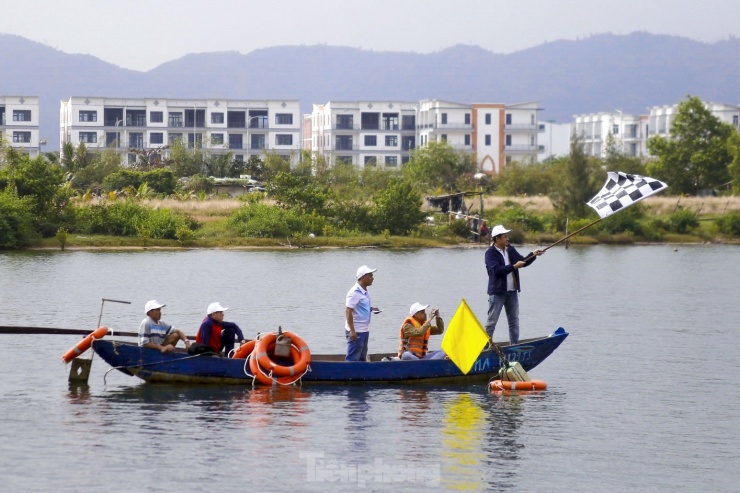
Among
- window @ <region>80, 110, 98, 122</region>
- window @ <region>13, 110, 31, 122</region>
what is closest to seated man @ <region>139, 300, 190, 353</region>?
window @ <region>80, 110, 98, 122</region>

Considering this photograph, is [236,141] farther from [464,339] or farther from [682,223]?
[464,339]

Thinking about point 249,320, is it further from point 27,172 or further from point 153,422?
point 27,172

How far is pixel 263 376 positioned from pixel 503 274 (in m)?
4.52

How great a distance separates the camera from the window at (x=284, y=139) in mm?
146250

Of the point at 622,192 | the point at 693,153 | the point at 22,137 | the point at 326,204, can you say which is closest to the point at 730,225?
the point at 693,153

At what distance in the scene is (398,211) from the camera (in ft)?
226

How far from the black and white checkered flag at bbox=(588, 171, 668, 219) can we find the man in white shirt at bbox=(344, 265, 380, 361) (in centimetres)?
459

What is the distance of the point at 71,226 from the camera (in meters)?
61.2

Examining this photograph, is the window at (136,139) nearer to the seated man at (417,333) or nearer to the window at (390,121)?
the window at (390,121)

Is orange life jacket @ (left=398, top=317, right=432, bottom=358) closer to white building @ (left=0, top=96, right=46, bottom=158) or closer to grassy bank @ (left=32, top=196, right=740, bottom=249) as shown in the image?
grassy bank @ (left=32, top=196, right=740, bottom=249)

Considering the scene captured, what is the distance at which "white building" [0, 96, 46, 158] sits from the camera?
143 meters

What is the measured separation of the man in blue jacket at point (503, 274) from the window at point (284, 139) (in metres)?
126

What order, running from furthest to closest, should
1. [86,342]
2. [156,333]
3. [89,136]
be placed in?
[89,136] → [156,333] → [86,342]

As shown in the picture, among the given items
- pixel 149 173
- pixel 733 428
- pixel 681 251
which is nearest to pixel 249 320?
pixel 733 428
